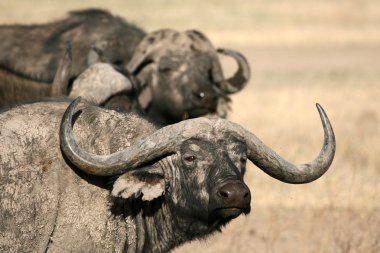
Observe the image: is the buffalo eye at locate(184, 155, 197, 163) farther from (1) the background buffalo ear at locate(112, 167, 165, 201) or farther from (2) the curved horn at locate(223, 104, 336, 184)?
(2) the curved horn at locate(223, 104, 336, 184)

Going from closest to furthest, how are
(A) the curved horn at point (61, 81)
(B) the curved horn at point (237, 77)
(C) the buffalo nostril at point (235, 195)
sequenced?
(C) the buffalo nostril at point (235, 195)
(A) the curved horn at point (61, 81)
(B) the curved horn at point (237, 77)

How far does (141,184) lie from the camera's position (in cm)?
580

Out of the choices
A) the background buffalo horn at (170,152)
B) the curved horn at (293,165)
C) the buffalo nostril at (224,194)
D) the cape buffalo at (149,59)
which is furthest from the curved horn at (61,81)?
the buffalo nostril at (224,194)

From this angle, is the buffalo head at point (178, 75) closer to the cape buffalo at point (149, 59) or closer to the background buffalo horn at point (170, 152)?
the cape buffalo at point (149, 59)

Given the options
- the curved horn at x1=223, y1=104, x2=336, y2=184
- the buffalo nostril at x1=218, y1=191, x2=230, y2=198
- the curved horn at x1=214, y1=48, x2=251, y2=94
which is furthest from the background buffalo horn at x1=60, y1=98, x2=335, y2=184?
the curved horn at x1=214, y1=48, x2=251, y2=94

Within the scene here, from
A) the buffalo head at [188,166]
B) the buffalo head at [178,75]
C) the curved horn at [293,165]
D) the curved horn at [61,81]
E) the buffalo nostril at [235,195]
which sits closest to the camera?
the buffalo nostril at [235,195]

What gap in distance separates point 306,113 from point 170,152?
10687 mm

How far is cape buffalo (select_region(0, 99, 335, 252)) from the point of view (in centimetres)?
572

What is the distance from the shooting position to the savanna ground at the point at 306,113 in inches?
343

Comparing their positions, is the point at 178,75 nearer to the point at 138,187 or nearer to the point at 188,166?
the point at 188,166

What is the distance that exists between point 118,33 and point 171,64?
3.34 ft

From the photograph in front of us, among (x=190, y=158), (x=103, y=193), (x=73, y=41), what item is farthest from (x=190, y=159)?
(x=73, y=41)

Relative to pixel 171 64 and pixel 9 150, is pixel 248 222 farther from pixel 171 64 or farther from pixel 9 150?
pixel 9 150

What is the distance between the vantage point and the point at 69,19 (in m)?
12.4
